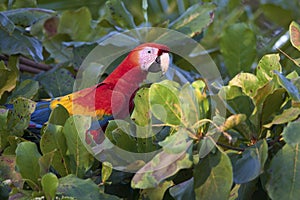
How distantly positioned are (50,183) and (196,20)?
41.1 inches

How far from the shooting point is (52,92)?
5.89ft

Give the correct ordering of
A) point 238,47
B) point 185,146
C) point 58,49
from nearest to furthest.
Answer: point 185,146, point 238,47, point 58,49

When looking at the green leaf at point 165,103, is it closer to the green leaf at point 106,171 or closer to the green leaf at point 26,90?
the green leaf at point 106,171

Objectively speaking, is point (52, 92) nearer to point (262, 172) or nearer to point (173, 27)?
point (173, 27)

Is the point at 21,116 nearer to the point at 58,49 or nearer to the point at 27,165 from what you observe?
the point at 27,165

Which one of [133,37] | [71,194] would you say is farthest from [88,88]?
[71,194]

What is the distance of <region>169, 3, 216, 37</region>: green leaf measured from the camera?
1.88 m

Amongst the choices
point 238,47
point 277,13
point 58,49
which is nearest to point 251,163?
point 238,47

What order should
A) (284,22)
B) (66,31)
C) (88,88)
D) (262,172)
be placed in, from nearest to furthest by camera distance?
(262,172) → (88,88) → (66,31) → (284,22)

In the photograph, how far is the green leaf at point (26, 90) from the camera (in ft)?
5.02

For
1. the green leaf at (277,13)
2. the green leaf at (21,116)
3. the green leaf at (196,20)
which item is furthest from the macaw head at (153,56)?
the green leaf at (277,13)

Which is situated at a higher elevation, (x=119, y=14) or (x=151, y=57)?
(x=119, y=14)

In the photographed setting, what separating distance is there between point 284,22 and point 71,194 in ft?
6.26

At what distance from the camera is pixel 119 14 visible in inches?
75.2
